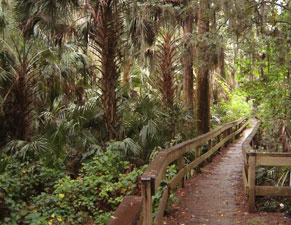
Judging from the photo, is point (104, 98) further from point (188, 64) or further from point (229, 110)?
point (229, 110)

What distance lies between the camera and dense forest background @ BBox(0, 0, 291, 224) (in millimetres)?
7329

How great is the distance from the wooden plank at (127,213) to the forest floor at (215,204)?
8.35 feet

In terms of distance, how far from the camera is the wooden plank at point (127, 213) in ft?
8.08

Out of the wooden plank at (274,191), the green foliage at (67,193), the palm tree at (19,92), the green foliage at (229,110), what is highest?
the palm tree at (19,92)

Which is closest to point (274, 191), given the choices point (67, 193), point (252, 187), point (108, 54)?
point (252, 187)

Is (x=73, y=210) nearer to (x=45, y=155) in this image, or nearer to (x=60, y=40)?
(x=45, y=155)

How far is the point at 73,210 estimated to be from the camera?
697 centimetres

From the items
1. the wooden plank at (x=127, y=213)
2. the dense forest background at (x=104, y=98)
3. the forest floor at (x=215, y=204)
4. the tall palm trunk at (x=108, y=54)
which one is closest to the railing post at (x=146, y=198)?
the wooden plank at (x=127, y=213)

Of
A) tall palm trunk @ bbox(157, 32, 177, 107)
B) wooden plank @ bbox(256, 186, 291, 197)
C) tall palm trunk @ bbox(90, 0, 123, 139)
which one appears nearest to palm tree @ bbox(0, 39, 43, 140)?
tall palm trunk @ bbox(90, 0, 123, 139)

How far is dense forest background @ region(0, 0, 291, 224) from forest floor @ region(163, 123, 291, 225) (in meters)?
0.75

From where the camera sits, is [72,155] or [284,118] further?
[72,155]

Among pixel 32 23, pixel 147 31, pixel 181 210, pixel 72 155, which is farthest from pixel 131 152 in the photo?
pixel 32 23

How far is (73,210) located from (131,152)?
2.81m

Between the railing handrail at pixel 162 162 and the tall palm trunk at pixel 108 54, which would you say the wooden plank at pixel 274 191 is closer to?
the railing handrail at pixel 162 162
